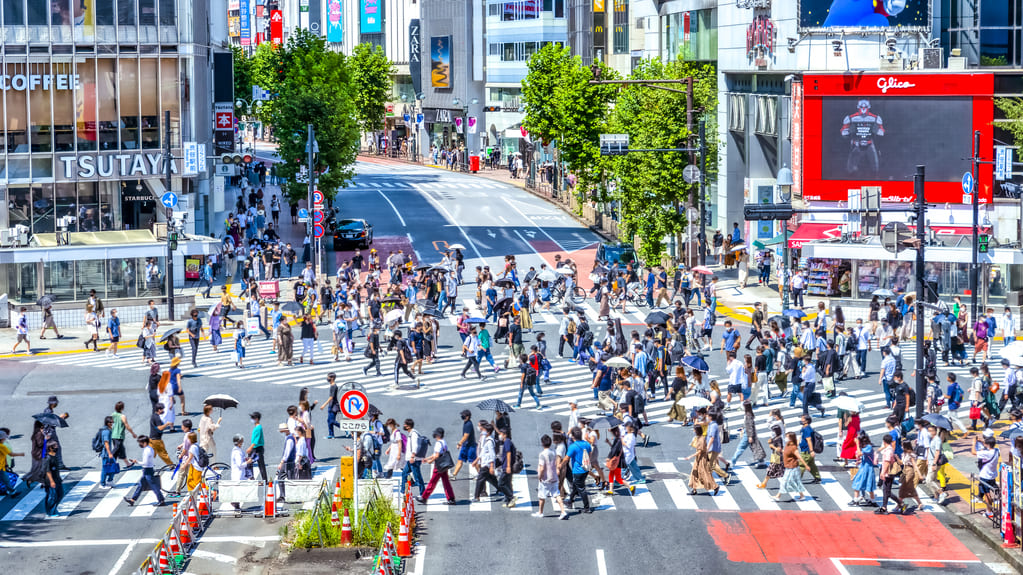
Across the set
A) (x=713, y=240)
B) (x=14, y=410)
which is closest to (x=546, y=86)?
(x=713, y=240)

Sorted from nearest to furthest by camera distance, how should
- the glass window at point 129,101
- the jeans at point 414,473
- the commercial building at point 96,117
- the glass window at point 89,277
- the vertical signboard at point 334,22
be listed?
the jeans at point 414,473, the glass window at point 89,277, the commercial building at point 96,117, the glass window at point 129,101, the vertical signboard at point 334,22

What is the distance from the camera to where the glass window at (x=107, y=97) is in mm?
57031

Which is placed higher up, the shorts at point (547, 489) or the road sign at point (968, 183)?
the road sign at point (968, 183)

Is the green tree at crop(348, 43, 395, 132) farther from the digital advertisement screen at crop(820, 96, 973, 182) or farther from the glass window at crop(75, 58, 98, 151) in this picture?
the digital advertisement screen at crop(820, 96, 973, 182)

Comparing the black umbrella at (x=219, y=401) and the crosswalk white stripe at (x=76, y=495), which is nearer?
the crosswalk white stripe at (x=76, y=495)

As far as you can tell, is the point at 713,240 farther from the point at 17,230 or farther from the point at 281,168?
the point at 17,230

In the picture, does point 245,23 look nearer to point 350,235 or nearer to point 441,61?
point 441,61

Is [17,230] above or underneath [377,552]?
above

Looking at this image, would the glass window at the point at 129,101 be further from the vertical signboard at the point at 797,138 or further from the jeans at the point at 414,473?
the jeans at the point at 414,473

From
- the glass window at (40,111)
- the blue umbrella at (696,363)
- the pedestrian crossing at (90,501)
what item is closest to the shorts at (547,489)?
the pedestrian crossing at (90,501)

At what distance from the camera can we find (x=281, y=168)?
229ft

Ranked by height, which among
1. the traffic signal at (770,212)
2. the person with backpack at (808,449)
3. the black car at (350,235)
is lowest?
the person with backpack at (808,449)

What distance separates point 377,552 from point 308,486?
4223 millimetres

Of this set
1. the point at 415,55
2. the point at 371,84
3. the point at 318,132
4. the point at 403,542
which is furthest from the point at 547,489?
the point at 415,55
